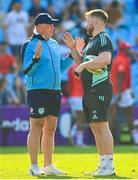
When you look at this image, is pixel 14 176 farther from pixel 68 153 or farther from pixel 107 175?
pixel 68 153

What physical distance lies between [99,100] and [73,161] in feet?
10.2

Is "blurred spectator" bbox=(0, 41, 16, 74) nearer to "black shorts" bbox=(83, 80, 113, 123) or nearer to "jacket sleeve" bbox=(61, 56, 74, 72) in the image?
"jacket sleeve" bbox=(61, 56, 74, 72)

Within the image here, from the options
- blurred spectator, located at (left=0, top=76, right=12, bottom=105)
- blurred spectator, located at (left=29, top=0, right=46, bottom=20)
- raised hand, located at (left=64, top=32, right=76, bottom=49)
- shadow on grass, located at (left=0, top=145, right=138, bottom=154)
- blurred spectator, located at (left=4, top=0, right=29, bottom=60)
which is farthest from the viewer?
blurred spectator, located at (left=29, top=0, right=46, bottom=20)

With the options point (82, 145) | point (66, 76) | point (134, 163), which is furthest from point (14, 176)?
point (66, 76)

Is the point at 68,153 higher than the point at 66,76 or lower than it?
lower

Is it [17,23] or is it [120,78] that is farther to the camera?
[17,23]

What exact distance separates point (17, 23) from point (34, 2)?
1.00 meters

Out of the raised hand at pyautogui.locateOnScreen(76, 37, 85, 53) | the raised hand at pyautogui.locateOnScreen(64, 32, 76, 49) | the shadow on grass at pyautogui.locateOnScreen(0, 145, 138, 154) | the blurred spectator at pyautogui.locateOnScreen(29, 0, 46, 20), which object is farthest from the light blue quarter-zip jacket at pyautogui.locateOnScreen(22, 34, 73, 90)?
the blurred spectator at pyautogui.locateOnScreen(29, 0, 46, 20)

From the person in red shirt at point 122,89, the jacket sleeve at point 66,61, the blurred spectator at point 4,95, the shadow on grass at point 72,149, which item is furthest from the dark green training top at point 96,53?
the blurred spectator at point 4,95

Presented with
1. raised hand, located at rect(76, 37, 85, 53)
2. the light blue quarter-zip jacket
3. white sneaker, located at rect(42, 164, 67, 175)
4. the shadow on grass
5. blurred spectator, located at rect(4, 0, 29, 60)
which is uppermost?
blurred spectator, located at rect(4, 0, 29, 60)

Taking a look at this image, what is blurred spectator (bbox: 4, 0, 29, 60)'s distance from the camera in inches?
911

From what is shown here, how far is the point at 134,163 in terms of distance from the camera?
44.6 ft

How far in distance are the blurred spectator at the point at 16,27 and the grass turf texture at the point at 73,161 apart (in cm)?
534

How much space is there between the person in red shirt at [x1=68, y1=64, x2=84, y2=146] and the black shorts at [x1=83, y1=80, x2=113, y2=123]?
7952mm
